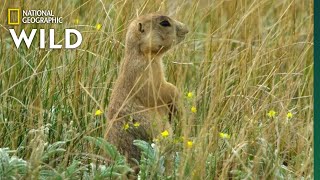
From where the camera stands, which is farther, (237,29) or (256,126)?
(237,29)

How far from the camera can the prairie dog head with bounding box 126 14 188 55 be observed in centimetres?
738

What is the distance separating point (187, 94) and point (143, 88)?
321 millimetres

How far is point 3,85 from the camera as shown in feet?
24.5

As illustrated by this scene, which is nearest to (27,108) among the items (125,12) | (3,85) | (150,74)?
(3,85)

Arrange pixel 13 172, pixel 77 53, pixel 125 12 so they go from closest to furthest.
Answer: pixel 13 172, pixel 77 53, pixel 125 12

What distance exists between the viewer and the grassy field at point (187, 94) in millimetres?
6387

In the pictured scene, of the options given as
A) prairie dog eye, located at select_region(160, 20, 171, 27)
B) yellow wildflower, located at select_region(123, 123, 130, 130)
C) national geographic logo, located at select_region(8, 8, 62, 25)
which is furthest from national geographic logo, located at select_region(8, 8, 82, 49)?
yellow wildflower, located at select_region(123, 123, 130, 130)

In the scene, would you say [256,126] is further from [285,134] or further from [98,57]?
[98,57]

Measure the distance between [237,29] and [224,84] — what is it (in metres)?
0.56

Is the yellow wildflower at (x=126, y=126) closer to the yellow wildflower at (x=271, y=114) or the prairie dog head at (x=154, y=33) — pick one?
the prairie dog head at (x=154, y=33)

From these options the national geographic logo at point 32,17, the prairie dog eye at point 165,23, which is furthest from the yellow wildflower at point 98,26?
the prairie dog eye at point 165,23

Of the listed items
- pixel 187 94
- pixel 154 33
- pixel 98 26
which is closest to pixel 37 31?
pixel 98 26

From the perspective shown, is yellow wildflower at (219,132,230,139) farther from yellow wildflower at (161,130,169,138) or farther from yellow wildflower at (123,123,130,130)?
yellow wildflower at (123,123,130,130)

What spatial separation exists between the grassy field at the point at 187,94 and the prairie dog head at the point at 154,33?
26 cm
